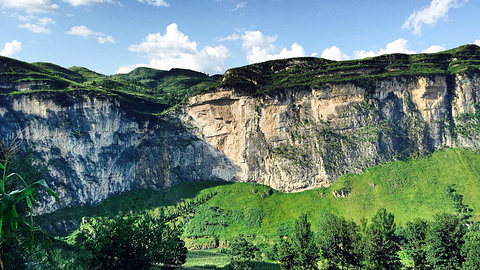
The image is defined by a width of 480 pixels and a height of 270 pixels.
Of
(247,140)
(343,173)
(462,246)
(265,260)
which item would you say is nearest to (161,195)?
(247,140)

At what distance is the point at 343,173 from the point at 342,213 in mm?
15396

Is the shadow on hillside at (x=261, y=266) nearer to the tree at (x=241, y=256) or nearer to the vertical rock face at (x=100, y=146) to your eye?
the tree at (x=241, y=256)

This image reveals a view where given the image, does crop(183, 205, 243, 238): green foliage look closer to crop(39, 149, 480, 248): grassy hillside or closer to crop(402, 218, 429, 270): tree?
crop(39, 149, 480, 248): grassy hillside

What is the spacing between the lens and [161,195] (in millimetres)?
100062

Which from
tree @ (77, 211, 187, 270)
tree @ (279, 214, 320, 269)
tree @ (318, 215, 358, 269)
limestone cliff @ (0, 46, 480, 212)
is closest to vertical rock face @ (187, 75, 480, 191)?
limestone cliff @ (0, 46, 480, 212)

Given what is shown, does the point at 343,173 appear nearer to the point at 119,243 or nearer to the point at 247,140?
the point at 247,140

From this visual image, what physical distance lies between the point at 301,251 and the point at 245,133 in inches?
2598

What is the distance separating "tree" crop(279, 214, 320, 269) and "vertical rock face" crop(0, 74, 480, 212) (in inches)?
2134

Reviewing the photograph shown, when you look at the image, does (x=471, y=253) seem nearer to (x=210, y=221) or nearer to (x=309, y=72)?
(x=210, y=221)

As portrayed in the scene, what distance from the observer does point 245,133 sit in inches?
4131

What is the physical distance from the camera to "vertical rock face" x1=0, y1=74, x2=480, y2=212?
9219cm

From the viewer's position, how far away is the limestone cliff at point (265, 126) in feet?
304

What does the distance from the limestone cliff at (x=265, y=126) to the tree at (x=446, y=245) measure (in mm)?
55618

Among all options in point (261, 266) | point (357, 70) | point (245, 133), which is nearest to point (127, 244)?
point (261, 266)
